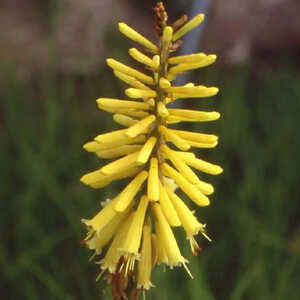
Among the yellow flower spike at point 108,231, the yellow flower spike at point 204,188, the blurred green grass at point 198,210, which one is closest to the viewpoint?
the yellow flower spike at point 204,188

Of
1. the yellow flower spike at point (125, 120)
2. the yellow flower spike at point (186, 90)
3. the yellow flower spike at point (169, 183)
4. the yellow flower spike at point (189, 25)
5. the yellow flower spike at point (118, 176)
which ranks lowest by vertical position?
the yellow flower spike at point (169, 183)

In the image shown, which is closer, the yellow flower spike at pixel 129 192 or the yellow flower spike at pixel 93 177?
the yellow flower spike at pixel 129 192

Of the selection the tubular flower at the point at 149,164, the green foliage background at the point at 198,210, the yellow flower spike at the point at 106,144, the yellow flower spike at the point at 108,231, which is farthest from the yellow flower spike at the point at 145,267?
the green foliage background at the point at 198,210

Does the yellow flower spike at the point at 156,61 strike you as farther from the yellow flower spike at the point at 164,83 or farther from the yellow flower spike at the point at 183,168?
the yellow flower spike at the point at 183,168

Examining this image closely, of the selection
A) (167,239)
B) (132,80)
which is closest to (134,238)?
(167,239)

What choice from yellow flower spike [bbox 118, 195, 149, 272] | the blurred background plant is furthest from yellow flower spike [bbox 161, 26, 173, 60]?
the blurred background plant

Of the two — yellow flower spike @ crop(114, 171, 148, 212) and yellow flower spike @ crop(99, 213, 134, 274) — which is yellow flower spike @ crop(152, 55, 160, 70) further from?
yellow flower spike @ crop(99, 213, 134, 274)
